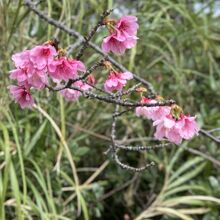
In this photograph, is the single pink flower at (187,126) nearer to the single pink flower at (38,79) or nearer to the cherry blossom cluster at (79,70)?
the cherry blossom cluster at (79,70)

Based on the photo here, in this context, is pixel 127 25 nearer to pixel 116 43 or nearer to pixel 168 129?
pixel 116 43

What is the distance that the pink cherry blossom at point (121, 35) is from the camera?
3.00 feet

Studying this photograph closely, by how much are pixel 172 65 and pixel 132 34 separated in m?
1.27

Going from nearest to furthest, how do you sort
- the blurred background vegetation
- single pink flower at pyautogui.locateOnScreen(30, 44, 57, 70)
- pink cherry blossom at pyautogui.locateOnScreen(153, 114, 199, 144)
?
1. single pink flower at pyautogui.locateOnScreen(30, 44, 57, 70)
2. pink cherry blossom at pyautogui.locateOnScreen(153, 114, 199, 144)
3. the blurred background vegetation

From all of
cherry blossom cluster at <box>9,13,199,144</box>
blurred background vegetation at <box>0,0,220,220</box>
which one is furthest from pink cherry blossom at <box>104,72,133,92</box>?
blurred background vegetation at <box>0,0,220,220</box>

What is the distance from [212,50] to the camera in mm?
2469

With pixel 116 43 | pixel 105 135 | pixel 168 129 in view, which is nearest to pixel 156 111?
pixel 168 129

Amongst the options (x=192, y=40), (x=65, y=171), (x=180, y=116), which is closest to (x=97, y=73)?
(x=65, y=171)

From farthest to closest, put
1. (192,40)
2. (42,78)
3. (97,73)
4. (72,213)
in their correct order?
(192,40), (97,73), (72,213), (42,78)

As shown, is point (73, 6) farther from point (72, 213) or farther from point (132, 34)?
point (132, 34)

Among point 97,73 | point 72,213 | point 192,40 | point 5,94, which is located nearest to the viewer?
point 5,94

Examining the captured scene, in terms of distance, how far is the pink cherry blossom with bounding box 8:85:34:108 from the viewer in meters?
1.04

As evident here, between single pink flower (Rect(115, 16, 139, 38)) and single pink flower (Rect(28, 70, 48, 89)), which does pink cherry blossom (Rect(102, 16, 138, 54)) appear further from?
single pink flower (Rect(28, 70, 48, 89))

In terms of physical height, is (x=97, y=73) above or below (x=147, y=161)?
above
